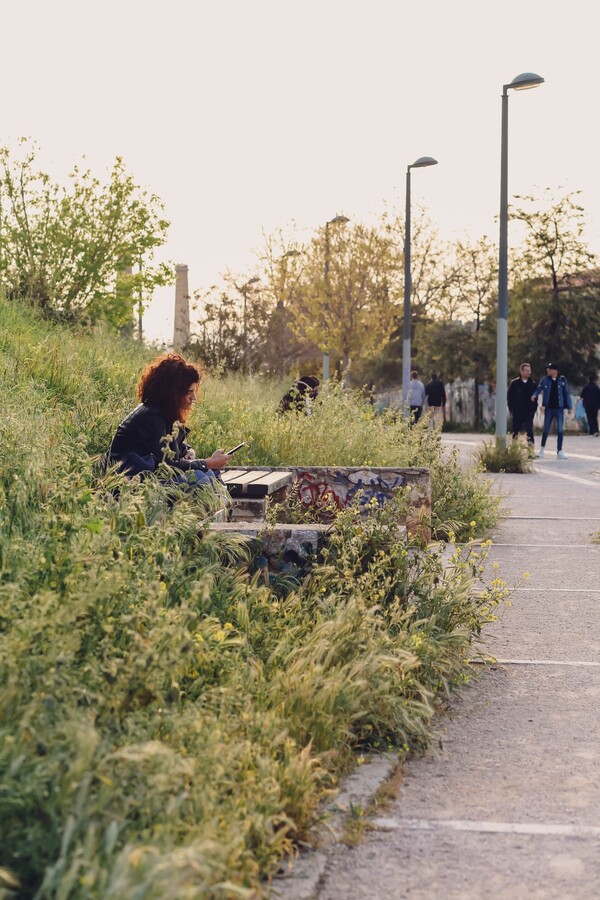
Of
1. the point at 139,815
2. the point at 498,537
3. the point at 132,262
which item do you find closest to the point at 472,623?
the point at 139,815

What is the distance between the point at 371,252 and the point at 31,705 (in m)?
44.1

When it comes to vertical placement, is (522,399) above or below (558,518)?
above

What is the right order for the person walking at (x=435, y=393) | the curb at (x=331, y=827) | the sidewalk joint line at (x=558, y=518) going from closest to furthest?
1. the curb at (x=331, y=827)
2. the sidewalk joint line at (x=558, y=518)
3. the person walking at (x=435, y=393)

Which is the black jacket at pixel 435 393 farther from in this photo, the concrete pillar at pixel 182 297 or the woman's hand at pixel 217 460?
the woman's hand at pixel 217 460

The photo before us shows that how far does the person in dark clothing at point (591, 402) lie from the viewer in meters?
37.2

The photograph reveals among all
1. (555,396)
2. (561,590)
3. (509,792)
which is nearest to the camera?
(509,792)

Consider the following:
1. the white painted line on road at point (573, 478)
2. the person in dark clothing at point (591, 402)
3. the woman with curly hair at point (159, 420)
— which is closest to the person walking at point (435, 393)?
the person in dark clothing at point (591, 402)

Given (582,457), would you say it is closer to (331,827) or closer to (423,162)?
(423,162)

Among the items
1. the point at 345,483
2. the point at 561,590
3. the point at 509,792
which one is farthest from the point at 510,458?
the point at 509,792

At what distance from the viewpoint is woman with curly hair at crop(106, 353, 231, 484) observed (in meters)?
7.55

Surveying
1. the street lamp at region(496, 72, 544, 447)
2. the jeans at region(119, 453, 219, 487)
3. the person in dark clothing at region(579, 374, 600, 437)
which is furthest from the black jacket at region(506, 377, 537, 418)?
the jeans at region(119, 453, 219, 487)

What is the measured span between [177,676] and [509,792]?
1304mm

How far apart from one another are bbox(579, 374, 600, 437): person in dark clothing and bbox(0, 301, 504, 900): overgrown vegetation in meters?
31.4

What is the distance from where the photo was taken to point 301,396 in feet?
44.3
